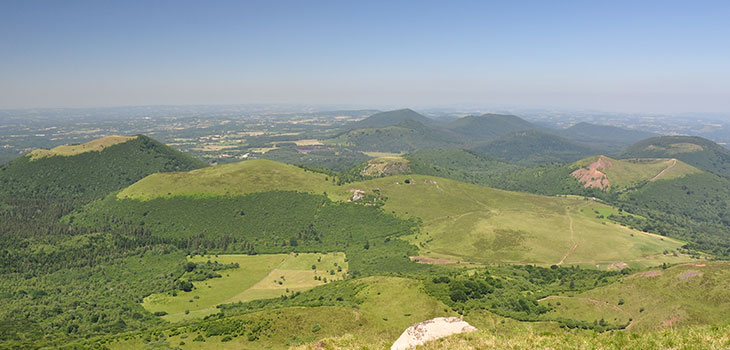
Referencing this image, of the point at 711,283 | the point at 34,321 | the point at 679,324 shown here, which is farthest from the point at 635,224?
the point at 34,321

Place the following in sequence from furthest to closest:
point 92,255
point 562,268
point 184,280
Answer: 1. point 92,255
2. point 184,280
3. point 562,268

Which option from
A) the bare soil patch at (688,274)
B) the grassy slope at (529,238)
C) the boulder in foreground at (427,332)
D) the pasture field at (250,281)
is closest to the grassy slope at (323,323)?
the boulder in foreground at (427,332)

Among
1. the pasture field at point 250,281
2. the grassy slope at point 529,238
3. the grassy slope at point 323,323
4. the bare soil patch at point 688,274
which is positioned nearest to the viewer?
the grassy slope at point 323,323

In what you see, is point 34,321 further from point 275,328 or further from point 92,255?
point 275,328

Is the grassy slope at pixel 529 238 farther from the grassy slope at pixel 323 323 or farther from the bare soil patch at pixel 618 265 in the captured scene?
the grassy slope at pixel 323 323

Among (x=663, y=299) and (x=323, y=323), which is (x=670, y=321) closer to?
(x=663, y=299)

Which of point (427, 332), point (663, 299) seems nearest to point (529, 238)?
point (663, 299)

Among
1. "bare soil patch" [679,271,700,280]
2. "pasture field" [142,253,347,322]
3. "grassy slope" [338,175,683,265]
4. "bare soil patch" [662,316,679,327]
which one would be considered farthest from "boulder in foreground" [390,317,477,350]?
"grassy slope" [338,175,683,265]
